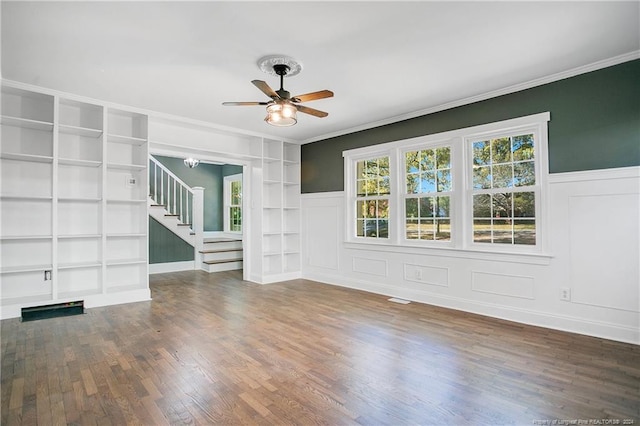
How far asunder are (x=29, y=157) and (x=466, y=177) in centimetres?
524

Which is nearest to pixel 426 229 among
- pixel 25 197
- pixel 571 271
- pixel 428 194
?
pixel 428 194

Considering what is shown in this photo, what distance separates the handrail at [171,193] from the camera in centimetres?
774

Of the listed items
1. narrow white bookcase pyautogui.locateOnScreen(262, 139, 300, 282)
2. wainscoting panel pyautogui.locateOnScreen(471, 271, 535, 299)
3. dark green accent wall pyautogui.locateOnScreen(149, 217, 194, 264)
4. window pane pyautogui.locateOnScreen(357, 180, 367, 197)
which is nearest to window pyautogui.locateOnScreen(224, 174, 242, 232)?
Answer: dark green accent wall pyautogui.locateOnScreen(149, 217, 194, 264)

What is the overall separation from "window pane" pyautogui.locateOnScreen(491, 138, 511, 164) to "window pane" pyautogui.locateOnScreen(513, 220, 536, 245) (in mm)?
738

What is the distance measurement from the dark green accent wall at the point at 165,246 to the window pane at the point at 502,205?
20.4 ft

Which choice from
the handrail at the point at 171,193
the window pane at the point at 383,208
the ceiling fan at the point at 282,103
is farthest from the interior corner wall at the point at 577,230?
the handrail at the point at 171,193

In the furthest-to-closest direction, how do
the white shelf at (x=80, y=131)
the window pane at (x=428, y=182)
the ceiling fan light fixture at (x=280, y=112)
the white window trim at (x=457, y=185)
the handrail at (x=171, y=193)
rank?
the handrail at (x=171, y=193) < the window pane at (x=428, y=182) < the white shelf at (x=80, y=131) < the white window trim at (x=457, y=185) < the ceiling fan light fixture at (x=280, y=112)

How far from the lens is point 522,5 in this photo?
233 centimetres

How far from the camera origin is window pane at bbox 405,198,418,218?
4786 mm

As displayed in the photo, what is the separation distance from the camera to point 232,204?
31.8ft

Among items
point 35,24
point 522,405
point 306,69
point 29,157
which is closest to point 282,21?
point 306,69

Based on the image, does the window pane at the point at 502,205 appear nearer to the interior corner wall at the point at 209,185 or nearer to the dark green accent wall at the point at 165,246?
the dark green accent wall at the point at 165,246

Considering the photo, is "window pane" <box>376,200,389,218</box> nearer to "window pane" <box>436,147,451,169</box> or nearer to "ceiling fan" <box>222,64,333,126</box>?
"window pane" <box>436,147,451,169</box>

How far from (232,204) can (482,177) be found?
7198mm
